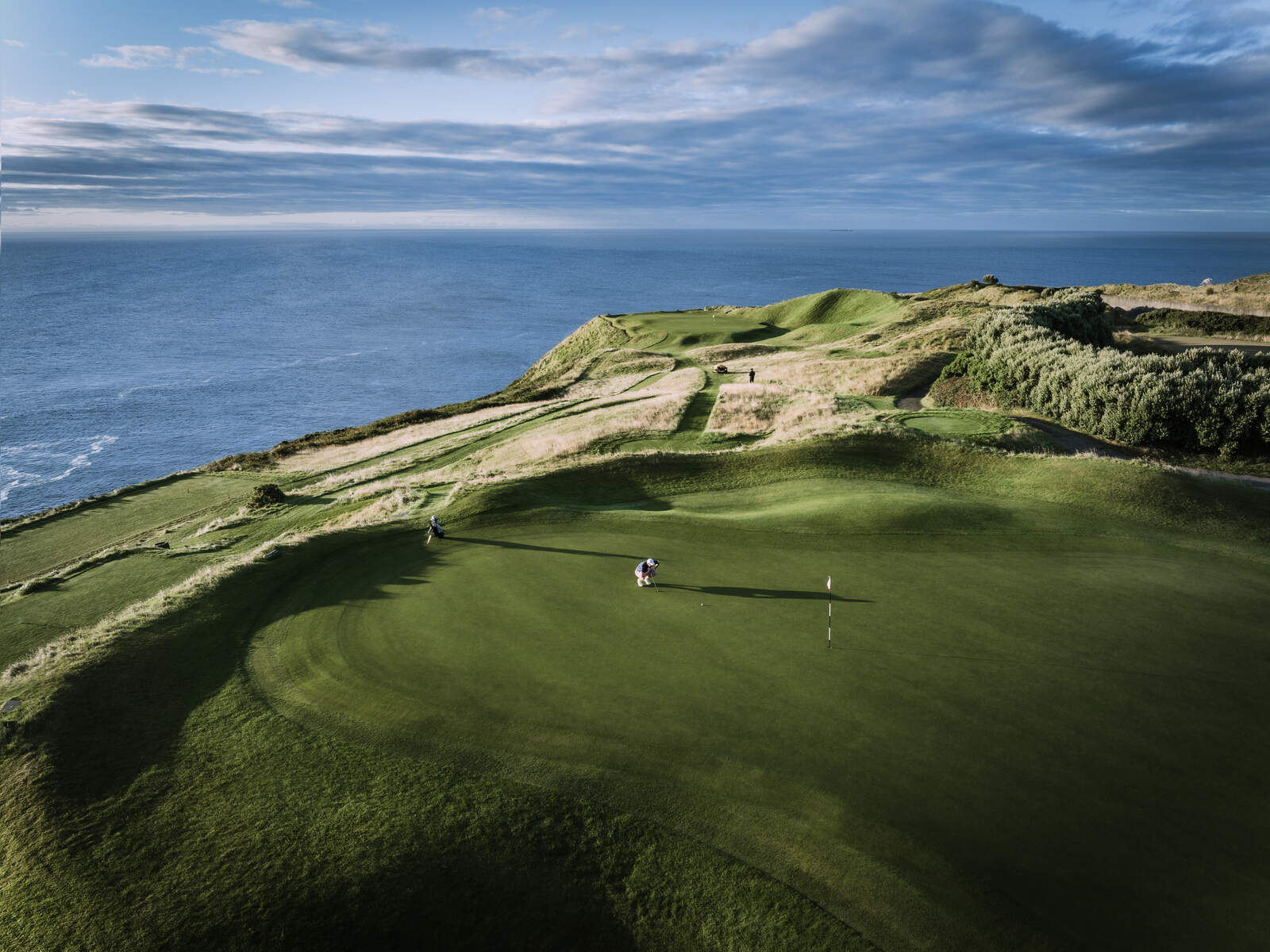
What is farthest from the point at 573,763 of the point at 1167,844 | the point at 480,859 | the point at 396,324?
the point at 396,324

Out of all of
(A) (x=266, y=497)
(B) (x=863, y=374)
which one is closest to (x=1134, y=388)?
(B) (x=863, y=374)

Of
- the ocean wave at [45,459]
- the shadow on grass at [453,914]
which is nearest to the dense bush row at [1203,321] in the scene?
the shadow on grass at [453,914]

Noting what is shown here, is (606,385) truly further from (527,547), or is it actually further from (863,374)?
(527,547)

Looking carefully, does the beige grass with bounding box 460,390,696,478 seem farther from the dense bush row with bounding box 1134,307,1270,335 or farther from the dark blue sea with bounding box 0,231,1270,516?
the dense bush row with bounding box 1134,307,1270,335

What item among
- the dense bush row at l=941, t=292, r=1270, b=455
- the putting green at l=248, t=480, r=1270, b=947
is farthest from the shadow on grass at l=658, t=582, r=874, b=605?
the dense bush row at l=941, t=292, r=1270, b=455

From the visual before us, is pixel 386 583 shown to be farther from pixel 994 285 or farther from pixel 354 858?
pixel 994 285

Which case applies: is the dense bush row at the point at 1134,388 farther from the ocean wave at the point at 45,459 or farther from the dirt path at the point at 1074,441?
the ocean wave at the point at 45,459
